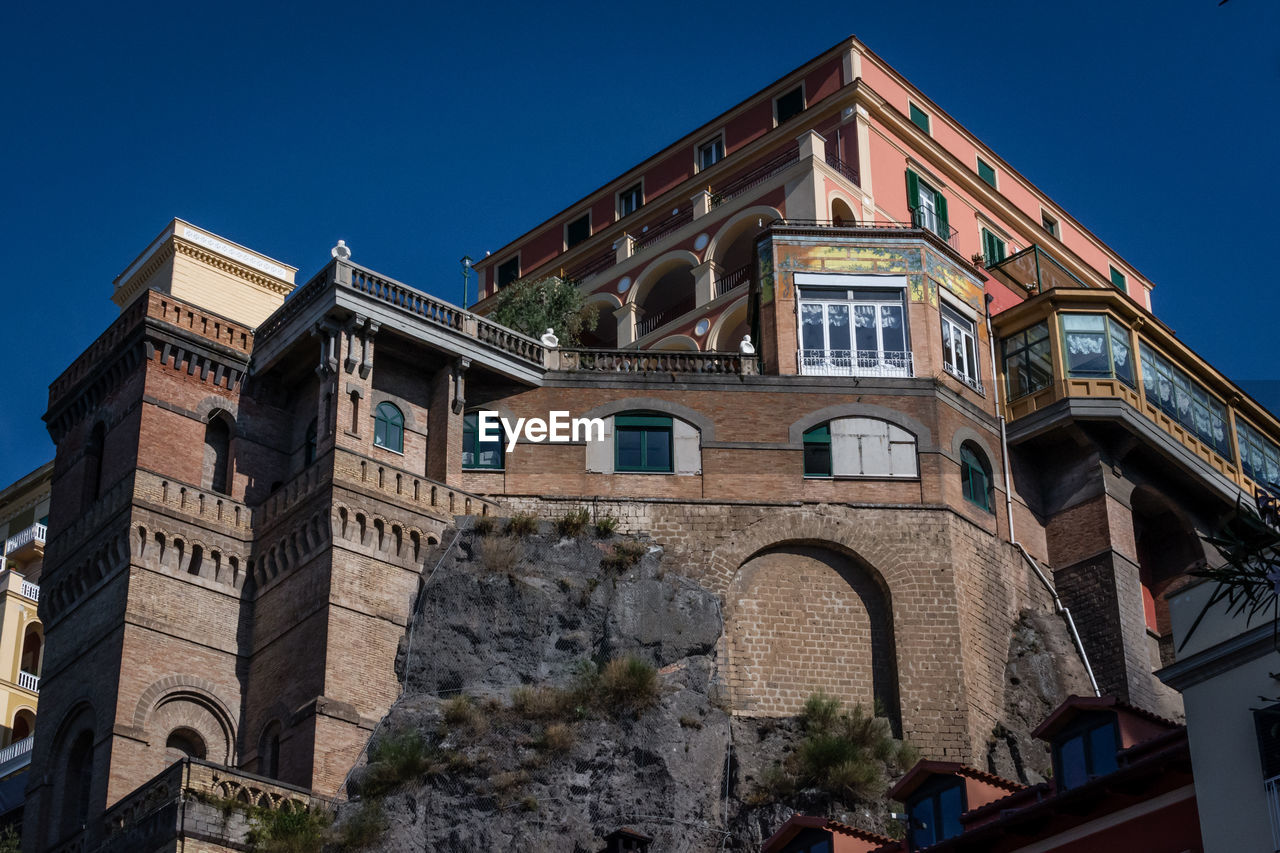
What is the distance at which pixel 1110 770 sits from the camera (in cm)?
2781

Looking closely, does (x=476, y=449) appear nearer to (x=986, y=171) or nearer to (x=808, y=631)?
(x=808, y=631)

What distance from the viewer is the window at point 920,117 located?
2518 inches

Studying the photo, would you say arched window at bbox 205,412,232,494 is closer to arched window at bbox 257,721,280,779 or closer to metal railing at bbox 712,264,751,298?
arched window at bbox 257,721,280,779

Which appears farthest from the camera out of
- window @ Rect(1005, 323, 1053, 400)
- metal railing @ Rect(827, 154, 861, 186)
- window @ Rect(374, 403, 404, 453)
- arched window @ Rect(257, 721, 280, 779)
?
metal railing @ Rect(827, 154, 861, 186)

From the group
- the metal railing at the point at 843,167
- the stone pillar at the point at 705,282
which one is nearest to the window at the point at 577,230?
the stone pillar at the point at 705,282

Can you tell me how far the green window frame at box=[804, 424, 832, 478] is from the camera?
164 ft

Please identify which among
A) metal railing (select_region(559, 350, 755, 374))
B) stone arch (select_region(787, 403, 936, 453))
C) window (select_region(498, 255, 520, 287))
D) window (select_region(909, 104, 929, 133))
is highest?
window (select_region(909, 104, 929, 133))

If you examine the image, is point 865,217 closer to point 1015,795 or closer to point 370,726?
point 370,726

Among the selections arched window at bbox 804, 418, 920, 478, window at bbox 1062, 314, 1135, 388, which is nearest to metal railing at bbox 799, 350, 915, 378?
arched window at bbox 804, 418, 920, 478

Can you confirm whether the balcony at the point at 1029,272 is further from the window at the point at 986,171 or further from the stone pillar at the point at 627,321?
the stone pillar at the point at 627,321

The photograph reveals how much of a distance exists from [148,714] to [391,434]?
30.0 ft

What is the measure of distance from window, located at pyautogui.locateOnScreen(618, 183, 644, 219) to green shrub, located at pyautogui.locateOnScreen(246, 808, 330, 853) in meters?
31.2

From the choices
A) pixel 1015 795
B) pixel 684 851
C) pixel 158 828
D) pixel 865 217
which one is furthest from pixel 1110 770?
pixel 865 217

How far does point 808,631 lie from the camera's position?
47.4m
